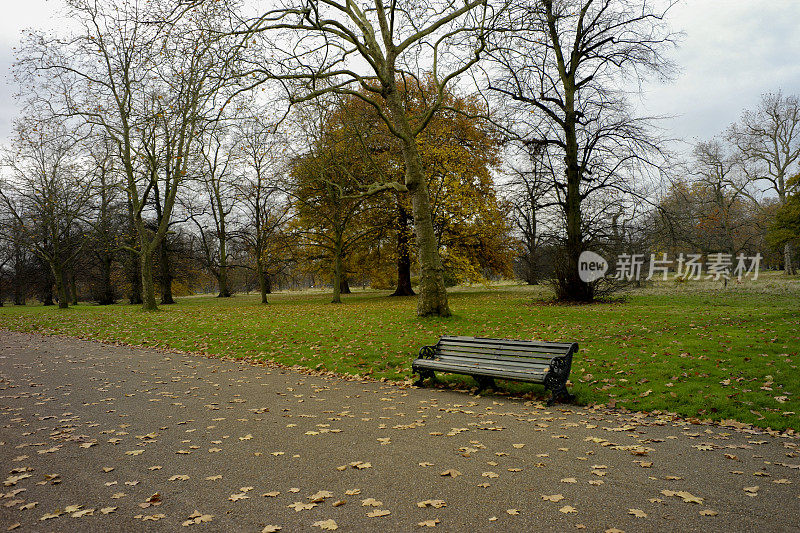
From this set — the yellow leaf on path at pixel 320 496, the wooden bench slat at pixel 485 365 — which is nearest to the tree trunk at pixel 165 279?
the wooden bench slat at pixel 485 365

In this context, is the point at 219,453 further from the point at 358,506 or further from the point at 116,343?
the point at 116,343

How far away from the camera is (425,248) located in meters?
13.0

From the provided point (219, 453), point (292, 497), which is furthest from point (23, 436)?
point (292, 497)

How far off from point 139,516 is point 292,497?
115cm

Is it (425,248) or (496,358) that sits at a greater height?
(425,248)

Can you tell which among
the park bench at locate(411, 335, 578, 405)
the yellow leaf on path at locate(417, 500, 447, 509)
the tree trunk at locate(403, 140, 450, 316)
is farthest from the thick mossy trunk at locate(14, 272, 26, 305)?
the yellow leaf on path at locate(417, 500, 447, 509)

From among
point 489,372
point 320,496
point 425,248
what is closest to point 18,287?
point 425,248

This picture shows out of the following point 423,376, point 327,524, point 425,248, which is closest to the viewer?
point 327,524

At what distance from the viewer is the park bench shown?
643 centimetres

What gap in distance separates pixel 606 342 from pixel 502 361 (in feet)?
12.0

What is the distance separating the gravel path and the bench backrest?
0.81 m

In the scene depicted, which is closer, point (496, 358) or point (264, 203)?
point (496, 358)

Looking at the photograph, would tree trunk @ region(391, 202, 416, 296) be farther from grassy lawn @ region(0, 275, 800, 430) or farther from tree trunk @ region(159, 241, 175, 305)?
tree trunk @ region(159, 241, 175, 305)

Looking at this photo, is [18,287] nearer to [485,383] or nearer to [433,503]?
[485,383]
